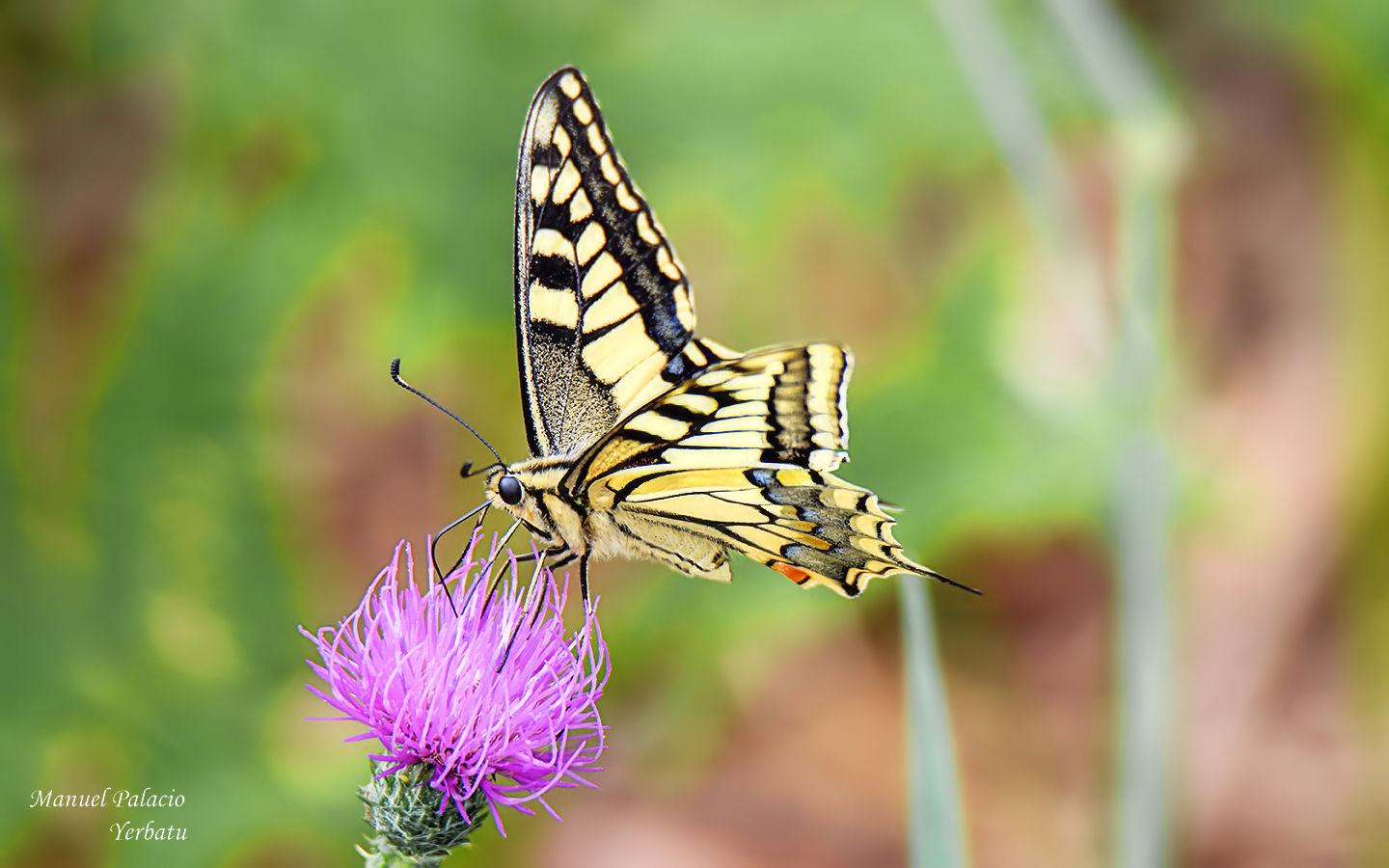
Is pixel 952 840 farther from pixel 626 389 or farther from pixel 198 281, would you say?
pixel 198 281

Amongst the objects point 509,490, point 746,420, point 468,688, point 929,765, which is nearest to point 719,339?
point 746,420

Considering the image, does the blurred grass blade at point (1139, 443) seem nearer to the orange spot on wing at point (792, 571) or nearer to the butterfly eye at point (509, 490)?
the orange spot on wing at point (792, 571)

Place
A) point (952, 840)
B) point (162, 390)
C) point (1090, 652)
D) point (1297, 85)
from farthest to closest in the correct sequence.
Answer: point (1297, 85)
point (1090, 652)
point (162, 390)
point (952, 840)

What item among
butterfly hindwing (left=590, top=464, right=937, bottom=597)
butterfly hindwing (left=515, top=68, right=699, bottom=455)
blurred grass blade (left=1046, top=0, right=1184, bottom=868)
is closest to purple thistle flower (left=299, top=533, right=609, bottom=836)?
butterfly hindwing (left=590, top=464, right=937, bottom=597)

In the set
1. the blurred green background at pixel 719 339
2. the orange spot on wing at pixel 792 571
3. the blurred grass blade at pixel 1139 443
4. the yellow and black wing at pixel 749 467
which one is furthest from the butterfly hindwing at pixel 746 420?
the blurred green background at pixel 719 339

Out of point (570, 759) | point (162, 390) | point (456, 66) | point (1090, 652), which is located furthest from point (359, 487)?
point (1090, 652)

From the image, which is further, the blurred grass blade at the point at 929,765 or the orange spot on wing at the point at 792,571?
the orange spot on wing at the point at 792,571

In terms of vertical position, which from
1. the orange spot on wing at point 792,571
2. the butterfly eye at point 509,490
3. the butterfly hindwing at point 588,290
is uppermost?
the butterfly hindwing at point 588,290

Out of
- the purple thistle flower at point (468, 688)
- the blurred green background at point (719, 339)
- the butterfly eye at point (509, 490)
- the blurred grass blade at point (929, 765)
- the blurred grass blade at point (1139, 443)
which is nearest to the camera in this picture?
the blurred grass blade at point (929, 765)
